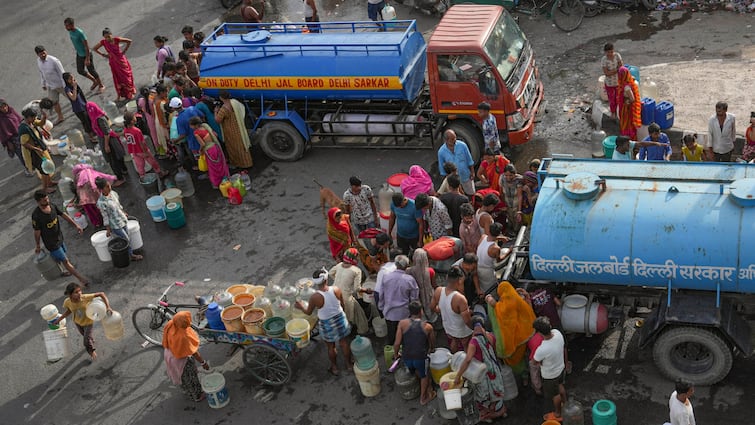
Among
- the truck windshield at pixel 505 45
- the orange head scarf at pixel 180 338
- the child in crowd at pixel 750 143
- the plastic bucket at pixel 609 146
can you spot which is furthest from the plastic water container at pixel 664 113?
the orange head scarf at pixel 180 338

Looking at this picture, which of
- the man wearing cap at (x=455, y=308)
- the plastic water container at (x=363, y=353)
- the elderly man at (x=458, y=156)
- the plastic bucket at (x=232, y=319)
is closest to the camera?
the man wearing cap at (x=455, y=308)

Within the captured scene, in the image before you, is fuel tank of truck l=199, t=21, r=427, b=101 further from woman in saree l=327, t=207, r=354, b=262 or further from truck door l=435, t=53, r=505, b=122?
woman in saree l=327, t=207, r=354, b=262

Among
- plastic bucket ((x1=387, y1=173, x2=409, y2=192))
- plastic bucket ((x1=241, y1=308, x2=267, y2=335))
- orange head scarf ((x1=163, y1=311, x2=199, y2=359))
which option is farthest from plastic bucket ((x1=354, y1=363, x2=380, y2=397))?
plastic bucket ((x1=387, y1=173, x2=409, y2=192))

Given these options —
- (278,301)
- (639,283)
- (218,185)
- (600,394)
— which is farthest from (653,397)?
(218,185)

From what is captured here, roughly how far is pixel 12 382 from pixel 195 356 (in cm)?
284

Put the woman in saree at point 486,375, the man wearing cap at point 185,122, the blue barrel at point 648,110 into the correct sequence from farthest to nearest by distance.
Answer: the man wearing cap at point 185,122 < the blue barrel at point 648,110 < the woman in saree at point 486,375

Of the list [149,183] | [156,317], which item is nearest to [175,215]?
[149,183]

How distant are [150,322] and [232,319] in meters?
1.81

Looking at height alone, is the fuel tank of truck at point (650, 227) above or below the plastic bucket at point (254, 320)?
above

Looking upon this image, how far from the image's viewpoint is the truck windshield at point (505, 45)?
12398 mm

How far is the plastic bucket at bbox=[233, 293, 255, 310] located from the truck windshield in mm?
5285

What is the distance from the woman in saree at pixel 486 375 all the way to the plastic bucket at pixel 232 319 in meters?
2.69

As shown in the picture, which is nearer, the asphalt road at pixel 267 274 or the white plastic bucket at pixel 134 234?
the asphalt road at pixel 267 274

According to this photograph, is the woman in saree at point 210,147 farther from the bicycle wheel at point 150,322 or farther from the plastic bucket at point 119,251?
the bicycle wheel at point 150,322
